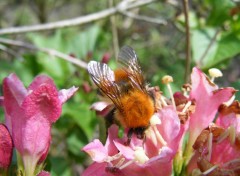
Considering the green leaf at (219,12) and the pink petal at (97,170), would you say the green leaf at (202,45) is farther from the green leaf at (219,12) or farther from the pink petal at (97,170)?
the pink petal at (97,170)

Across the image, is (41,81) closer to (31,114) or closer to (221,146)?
(31,114)

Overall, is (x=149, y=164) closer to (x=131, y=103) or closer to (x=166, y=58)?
(x=131, y=103)

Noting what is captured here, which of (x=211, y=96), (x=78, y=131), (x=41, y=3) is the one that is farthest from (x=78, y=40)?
(x=211, y=96)

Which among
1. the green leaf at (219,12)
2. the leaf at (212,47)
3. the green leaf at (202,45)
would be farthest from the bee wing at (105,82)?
the green leaf at (219,12)

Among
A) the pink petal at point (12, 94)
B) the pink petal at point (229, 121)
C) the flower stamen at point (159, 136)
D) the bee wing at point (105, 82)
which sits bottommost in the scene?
the pink petal at point (229, 121)

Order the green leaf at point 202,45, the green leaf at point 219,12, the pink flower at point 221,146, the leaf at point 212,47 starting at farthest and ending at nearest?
the green leaf at point 219,12
the green leaf at point 202,45
the leaf at point 212,47
the pink flower at point 221,146

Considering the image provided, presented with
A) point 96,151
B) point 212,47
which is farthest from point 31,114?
point 212,47

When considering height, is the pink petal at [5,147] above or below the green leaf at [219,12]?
below
